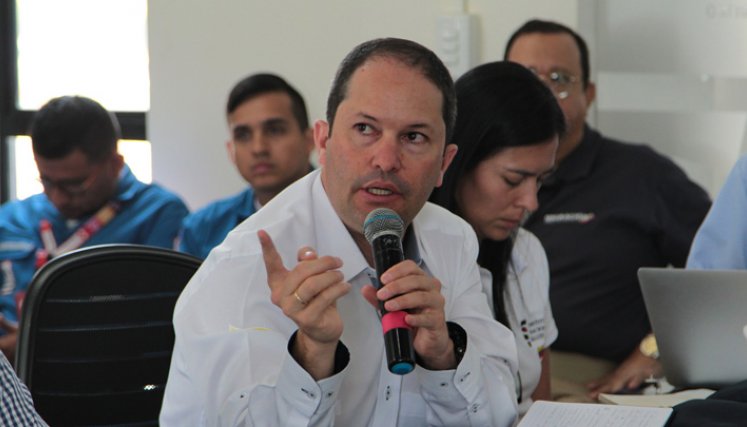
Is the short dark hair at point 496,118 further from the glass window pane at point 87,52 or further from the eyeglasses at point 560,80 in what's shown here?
the glass window pane at point 87,52

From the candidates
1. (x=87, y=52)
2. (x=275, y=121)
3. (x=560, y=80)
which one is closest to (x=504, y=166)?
(x=560, y=80)

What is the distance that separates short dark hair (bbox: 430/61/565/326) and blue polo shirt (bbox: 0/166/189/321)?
1.54 meters

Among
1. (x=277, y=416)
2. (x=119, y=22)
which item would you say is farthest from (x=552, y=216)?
(x=119, y=22)

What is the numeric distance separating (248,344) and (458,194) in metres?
0.75

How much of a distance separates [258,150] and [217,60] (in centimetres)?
90

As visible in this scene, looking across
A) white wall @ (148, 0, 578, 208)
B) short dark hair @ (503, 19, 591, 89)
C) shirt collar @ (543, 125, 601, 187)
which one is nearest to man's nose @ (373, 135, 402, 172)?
shirt collar @ (543, 125, 601, 187)

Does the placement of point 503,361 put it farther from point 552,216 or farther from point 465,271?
point 552,216

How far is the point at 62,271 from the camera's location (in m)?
1.97

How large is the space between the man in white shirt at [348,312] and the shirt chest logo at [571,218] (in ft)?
4.51

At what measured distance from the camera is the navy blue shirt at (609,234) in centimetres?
299

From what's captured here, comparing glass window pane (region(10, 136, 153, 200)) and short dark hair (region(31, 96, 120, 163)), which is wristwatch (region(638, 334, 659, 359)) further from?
glass window pane (region(10, 136, 153, 200))

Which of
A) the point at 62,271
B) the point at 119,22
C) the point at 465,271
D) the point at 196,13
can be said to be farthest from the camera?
the point at 119,22

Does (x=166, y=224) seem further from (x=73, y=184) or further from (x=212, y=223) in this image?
(x=73, y=184)

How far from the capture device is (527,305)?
2.20 m
